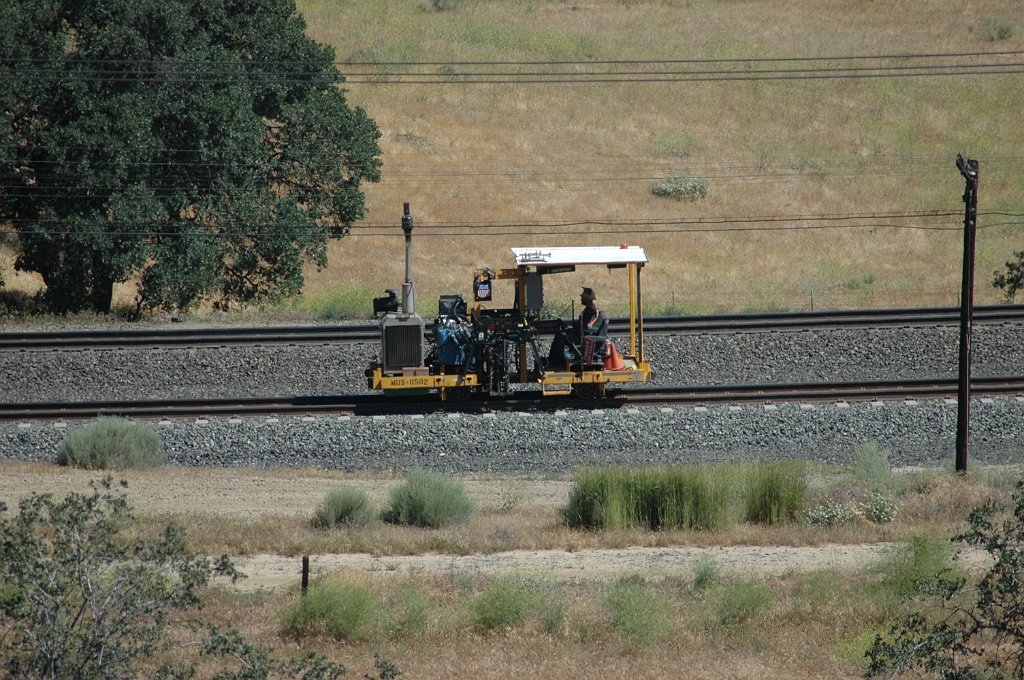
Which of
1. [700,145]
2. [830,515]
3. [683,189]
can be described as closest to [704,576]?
[830,515]

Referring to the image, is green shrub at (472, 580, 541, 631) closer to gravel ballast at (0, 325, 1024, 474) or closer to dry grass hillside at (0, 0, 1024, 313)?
gravel ballast at (0, 325, 1024, 474)

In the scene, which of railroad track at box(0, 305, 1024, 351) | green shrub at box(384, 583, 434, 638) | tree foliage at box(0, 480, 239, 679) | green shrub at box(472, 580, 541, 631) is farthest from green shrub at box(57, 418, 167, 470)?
tree foliage at box(0, 480, 239, 679)

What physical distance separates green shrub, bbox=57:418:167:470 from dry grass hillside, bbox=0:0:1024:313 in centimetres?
1727

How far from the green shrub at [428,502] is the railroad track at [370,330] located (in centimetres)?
832

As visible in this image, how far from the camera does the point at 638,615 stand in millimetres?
10289

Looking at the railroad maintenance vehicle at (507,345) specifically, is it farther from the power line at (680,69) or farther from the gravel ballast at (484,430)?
the power line at (680,69)

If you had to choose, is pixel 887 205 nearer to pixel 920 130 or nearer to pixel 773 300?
pixel 920 130

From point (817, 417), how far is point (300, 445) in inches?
310

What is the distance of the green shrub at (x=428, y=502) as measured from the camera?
13.7 m

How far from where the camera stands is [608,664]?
10.1 m

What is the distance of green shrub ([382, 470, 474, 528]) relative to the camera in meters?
13.7

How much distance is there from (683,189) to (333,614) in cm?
3517

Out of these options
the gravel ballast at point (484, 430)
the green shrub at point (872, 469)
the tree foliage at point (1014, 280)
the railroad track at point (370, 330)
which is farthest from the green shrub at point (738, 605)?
the tree foliage at point (1014, 280)

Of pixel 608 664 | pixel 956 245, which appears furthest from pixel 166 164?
pixel 956 245
